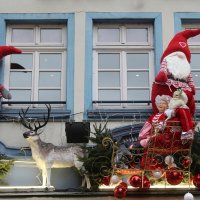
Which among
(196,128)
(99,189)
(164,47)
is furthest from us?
(164,47)

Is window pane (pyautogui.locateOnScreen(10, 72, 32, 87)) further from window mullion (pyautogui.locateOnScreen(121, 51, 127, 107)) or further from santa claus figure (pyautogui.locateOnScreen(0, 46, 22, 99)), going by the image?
window mullion (pyautogui.locateOnScreen(121, 51, 127, 107))

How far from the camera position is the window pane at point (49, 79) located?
40.4ft

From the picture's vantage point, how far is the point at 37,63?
12.5 m

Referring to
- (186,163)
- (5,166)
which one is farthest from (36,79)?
(186,163)

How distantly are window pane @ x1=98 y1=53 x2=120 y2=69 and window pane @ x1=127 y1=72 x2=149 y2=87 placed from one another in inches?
11.9

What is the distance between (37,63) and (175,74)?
250 cm

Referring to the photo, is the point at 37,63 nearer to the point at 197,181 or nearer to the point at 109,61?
the point at 109,61

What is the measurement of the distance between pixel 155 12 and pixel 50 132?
114 inches

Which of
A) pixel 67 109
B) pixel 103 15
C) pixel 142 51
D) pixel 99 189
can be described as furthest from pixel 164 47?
pixel 99 189

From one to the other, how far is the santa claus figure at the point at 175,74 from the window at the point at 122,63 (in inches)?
25.0

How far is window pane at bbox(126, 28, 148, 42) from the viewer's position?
12695mm

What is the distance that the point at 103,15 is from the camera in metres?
12.6

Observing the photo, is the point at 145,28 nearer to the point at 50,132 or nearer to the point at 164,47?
the point at 164,47

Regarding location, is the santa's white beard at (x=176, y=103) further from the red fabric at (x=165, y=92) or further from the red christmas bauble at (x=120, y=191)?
the red christmas bauble at (x=120, y=191)
